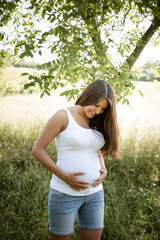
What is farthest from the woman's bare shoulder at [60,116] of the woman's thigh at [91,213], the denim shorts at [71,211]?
the woman's thigh at [91,213]

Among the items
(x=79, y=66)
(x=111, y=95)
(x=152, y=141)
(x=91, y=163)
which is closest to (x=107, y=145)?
(x=91, y=163)

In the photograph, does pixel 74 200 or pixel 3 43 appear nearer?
pixel 74 200

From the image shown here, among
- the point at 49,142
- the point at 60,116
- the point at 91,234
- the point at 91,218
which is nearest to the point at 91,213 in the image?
the point at 91,218

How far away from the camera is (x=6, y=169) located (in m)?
3.73

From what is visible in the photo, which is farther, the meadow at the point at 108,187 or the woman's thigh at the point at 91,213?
the meadow at the point at 108,187

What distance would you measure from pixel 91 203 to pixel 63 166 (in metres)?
0.40

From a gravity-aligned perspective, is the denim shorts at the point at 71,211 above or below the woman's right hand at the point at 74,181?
below

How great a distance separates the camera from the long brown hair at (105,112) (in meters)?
1.70

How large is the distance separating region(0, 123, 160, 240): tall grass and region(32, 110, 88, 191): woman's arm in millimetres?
1122

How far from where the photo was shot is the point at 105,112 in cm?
191

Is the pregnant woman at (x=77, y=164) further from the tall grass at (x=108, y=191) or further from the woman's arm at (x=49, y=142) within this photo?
the tall grass at (x=108, y=191)

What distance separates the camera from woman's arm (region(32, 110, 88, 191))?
5.02 ft

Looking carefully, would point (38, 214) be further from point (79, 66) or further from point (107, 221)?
point (79, 66)

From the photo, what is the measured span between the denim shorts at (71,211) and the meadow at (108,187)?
0.88 meters
